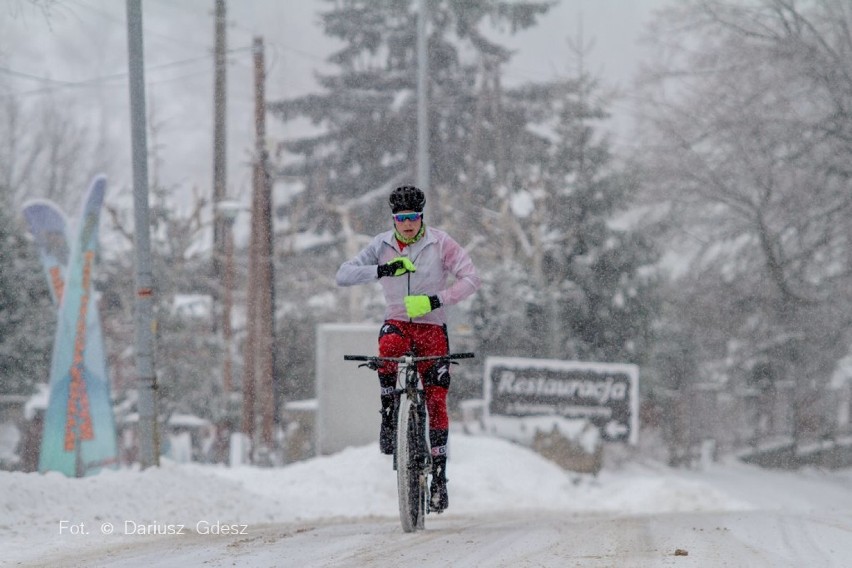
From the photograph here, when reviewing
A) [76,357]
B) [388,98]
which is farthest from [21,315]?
[388,98]

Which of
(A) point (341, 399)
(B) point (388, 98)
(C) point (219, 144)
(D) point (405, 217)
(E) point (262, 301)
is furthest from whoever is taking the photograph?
(B) point (388, 98)

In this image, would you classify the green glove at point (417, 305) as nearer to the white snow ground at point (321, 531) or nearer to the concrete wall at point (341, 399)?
the white snow ground at point (321, 531)

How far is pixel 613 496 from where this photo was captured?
19.1 m

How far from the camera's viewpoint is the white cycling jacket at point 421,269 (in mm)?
7750

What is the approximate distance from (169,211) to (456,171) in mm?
11603

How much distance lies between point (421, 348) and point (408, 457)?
712 millimetres

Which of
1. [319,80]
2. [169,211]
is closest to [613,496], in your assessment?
[169,211]

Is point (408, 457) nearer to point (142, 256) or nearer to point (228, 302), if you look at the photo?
point (142, 256)

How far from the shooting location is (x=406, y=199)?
7.60 m

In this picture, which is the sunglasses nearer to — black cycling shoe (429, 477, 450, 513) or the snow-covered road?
black cycling shoe (429, 477, 450, 513)

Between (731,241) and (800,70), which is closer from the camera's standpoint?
(800,70)

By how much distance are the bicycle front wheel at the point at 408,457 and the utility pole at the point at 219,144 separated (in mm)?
26049

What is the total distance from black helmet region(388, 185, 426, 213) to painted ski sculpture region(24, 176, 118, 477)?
9.31 m

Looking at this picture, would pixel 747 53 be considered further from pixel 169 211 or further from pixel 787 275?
pixel 169 211
